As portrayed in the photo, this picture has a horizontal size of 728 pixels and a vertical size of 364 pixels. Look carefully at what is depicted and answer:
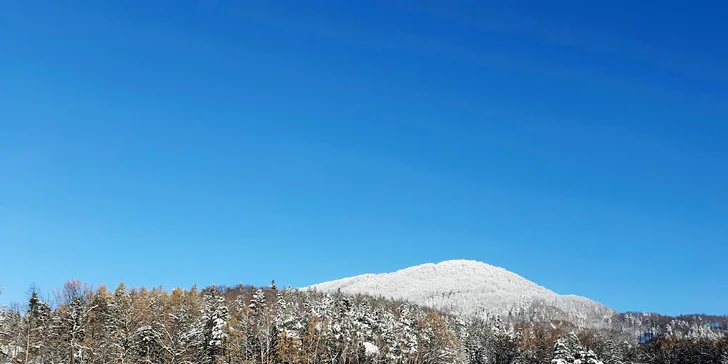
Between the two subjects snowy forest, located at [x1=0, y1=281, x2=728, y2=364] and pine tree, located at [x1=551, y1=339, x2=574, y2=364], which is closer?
snowy forest, located at [x1=0, y1=281, x2=728, y2=364]

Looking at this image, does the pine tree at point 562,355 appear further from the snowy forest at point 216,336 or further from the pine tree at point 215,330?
the pine tree at point 215,330

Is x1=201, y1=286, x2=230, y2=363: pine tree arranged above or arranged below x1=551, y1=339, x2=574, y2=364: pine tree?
above

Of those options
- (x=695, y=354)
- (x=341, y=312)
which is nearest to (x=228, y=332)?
(x=341, y=312)

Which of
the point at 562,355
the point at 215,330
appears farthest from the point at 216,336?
the point at 562,355

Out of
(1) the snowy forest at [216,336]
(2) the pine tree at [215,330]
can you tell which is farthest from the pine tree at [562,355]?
(2) the pine tree at [215,330]

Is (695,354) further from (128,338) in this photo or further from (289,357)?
(128,338)

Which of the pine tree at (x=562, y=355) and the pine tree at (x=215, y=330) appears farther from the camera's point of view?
the pine tree at (x=562, y=355)

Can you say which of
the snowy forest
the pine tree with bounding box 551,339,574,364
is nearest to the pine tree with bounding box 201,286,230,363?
the snowy forest

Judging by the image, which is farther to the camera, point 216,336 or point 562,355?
point 562,355

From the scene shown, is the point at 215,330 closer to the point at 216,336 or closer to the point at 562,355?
the point at 216,336

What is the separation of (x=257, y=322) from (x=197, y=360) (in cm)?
760

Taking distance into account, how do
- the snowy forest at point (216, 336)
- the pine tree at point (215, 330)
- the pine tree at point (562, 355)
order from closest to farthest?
the snowy forest at point (216, 336), the pine tree at point (215, 330), the pine tree at point (562, 355)

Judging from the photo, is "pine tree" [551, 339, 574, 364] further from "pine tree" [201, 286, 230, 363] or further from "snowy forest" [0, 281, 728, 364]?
"pine tree" [201, 286, 230, 363]

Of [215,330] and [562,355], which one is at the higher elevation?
[215,330]
